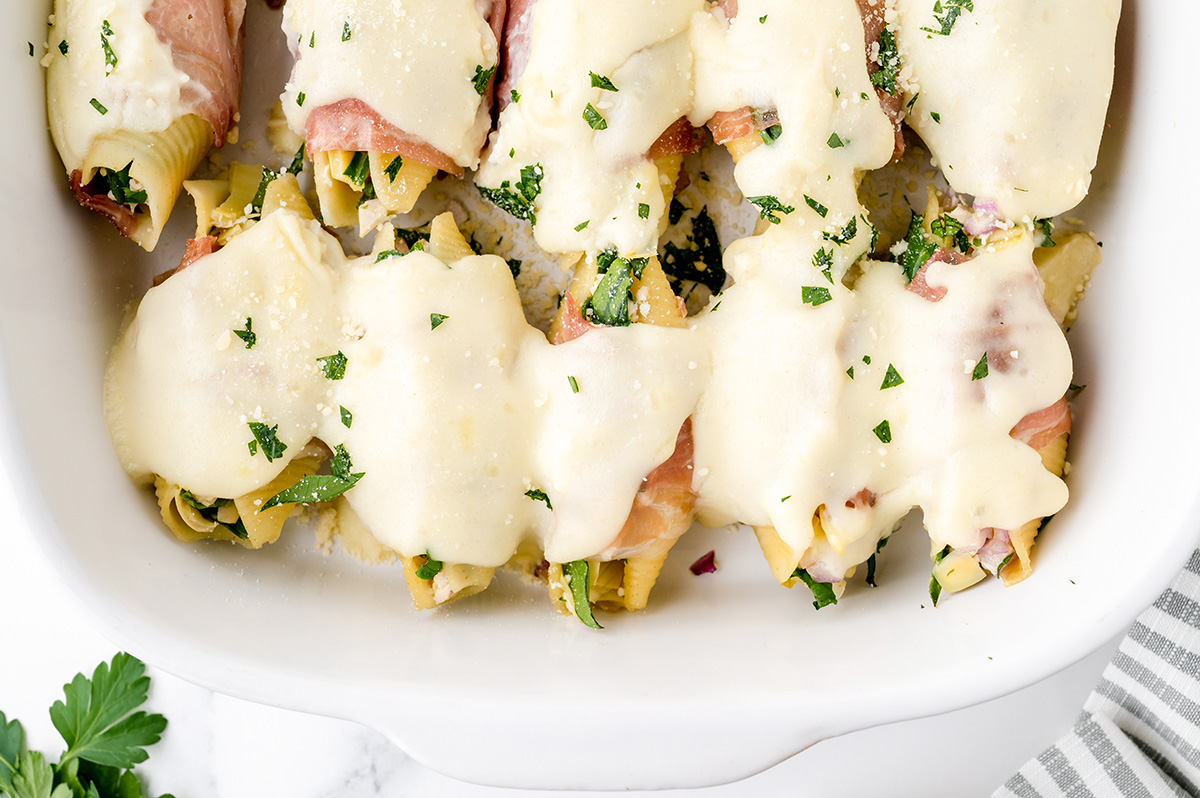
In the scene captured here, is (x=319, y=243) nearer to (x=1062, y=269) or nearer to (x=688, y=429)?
(x=688, y=429)

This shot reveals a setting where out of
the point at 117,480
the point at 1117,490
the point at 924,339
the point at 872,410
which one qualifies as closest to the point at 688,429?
the point at 872,410

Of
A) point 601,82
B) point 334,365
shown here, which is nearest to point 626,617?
point 334,365

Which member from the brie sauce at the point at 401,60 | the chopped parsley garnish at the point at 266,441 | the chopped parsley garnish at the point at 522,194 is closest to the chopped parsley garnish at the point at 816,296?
the chopped parsley garnish at the point at 522,194

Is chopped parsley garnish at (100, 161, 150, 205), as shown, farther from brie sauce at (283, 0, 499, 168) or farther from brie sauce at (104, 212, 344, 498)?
brie sauce at (283, 0, 499, 168)

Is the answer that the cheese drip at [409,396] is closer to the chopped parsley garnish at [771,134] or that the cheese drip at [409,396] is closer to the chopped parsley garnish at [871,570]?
the chopped parsley garnish at [771,134]

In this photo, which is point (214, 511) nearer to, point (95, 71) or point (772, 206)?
point (95, 71)
